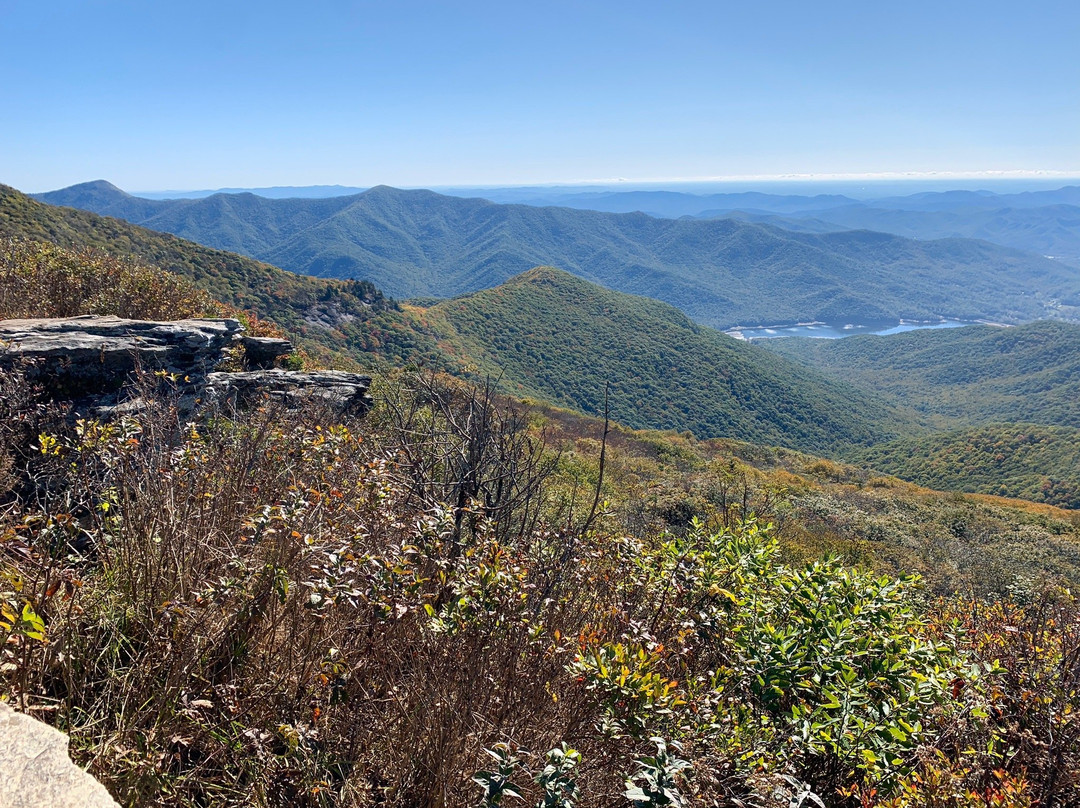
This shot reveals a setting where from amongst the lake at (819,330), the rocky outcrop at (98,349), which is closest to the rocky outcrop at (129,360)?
the rocky outcrop at (98,349)

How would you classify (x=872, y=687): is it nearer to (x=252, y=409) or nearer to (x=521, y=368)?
(x=252, y=409)

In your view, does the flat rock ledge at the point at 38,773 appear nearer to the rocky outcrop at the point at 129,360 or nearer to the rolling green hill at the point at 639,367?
the rocky outcrop at the point at 129,360

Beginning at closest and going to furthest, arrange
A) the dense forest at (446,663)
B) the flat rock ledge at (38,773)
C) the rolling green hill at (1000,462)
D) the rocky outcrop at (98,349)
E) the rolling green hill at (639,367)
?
the flat rock ledge at (38,773)
the dense forest at (446,663)
the rocky outcrop at (98,349)
the rolling green hill at (1000,462)
the rolling green hill at (639,367)

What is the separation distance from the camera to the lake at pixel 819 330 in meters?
179

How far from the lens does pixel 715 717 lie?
2.01m

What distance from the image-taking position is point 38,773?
1.27m

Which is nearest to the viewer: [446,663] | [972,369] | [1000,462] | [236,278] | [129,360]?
[446,663]

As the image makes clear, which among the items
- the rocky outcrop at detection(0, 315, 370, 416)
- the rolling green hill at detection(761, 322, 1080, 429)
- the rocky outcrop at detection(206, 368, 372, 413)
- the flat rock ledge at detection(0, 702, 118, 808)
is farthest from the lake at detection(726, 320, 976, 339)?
the flat rock ledge at detection(0, 702, 118, 808)

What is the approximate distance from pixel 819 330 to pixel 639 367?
141495mm

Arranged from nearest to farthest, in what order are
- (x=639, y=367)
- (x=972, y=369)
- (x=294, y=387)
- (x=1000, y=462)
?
(x=294, y=387), (x=1000, y=462), (x=639, y=367), (x=972, y=369)

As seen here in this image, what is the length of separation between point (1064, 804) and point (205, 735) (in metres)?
3.51

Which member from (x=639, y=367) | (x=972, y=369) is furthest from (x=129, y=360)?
(x=972, y=369)

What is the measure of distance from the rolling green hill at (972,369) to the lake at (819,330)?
34375 mm

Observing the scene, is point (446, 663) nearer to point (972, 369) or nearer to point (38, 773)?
point (38, 773)
